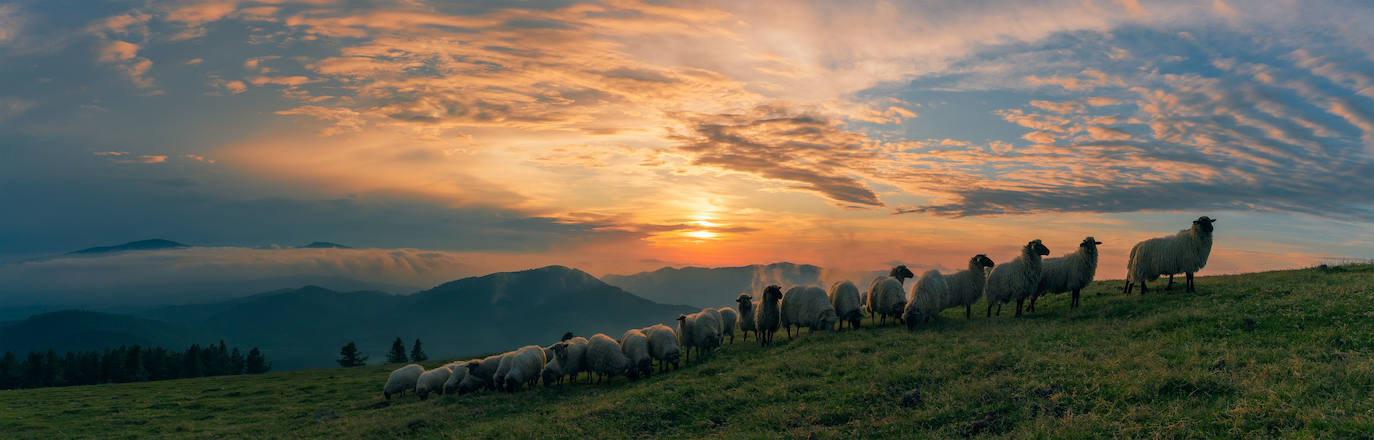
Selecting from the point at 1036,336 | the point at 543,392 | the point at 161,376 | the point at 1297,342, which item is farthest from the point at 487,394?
the point at 161,376

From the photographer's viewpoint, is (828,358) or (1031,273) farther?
(1031,273)

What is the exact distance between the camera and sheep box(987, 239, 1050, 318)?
28.2 m

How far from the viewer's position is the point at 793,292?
3138 cm

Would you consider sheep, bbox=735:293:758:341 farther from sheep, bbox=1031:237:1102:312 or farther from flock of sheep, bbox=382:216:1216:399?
sheep, bbox=1031:237:1102:312

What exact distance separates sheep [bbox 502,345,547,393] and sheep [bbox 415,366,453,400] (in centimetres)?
458

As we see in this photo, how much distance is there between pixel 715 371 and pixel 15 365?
106832 mm

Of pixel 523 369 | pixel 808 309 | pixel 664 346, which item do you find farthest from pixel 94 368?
pixel 808 309

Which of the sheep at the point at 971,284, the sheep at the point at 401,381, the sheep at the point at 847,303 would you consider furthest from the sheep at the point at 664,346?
the sheep at the point at 401,381

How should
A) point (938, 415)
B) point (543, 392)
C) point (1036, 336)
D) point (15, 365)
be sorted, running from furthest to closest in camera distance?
point (15, 365), point (543, 392), point (1036, 336), point (938, 415)

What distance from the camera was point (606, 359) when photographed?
27.4 metres

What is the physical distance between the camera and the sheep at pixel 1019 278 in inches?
1111

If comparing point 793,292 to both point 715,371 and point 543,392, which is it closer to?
point 715,371

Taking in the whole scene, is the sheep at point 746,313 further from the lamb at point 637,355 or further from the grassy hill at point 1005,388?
the lamb at point 637,355

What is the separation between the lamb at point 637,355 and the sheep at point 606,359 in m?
0.31
